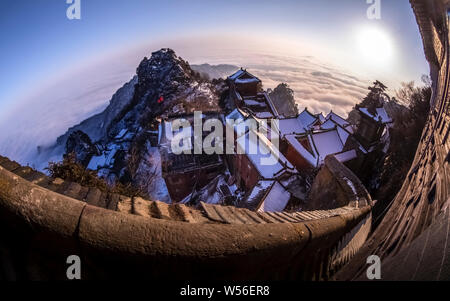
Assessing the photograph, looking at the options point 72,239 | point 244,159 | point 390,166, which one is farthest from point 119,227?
point 390,166

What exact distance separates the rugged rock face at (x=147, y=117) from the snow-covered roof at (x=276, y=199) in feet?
28.5

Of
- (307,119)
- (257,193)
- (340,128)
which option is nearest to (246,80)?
(307,119)

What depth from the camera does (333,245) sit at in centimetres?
257

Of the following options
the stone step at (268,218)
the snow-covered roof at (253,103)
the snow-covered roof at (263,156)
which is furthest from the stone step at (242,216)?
the snow-covered roof at (253,103)

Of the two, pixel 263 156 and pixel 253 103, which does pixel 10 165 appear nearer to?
pixel 263 156

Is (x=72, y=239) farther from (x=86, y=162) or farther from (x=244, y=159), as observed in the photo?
(x=86, y=162)

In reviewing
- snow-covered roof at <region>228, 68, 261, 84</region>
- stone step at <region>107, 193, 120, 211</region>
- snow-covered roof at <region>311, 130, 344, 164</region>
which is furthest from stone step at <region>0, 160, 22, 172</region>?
snow-covered roof at <region>228, 68, 261, 84</region>

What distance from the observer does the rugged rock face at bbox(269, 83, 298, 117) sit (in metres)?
46.3

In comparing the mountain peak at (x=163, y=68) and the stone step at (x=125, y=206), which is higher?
the mountain peak at (x=163, y=68)

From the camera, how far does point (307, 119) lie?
21.5m

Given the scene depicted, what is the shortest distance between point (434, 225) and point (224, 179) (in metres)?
15.0

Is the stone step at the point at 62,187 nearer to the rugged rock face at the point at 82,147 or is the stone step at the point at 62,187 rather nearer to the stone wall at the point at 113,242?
the stone wall at the point at 113,242

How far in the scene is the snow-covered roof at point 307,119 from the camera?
20.9 metres

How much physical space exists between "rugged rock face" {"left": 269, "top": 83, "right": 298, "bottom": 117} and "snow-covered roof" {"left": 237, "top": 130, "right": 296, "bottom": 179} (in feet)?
111
